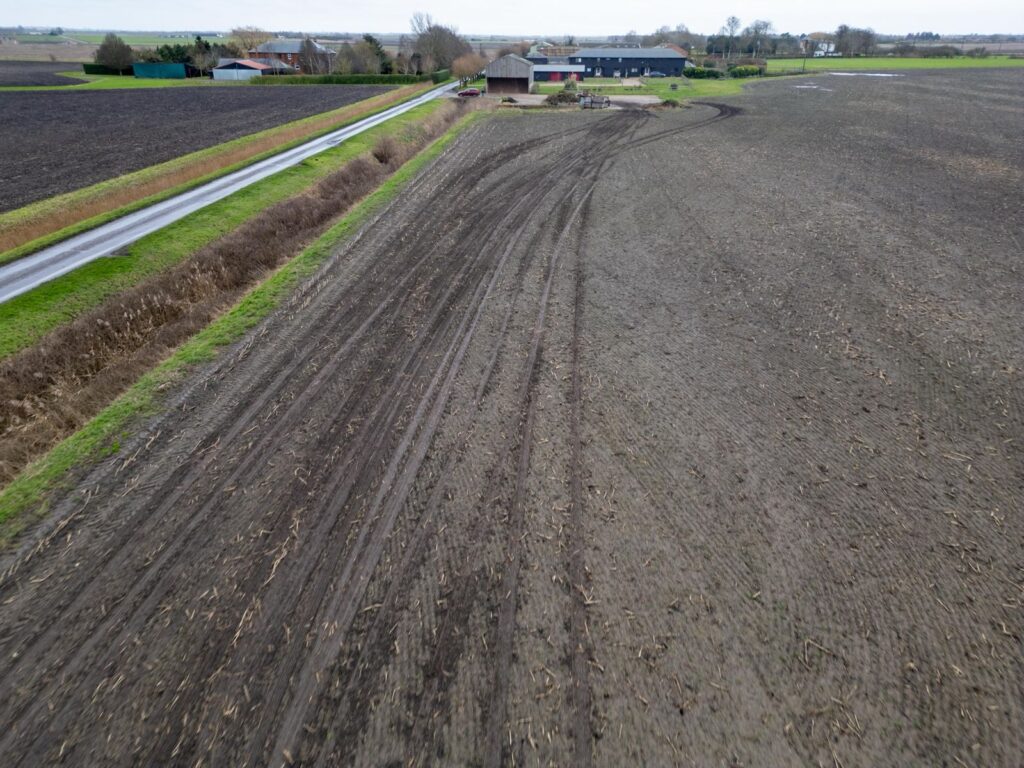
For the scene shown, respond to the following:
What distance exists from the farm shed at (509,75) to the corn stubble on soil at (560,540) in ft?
198

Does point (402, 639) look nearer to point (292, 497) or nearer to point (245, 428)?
point (292, 497)

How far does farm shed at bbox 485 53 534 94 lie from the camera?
63.4 m

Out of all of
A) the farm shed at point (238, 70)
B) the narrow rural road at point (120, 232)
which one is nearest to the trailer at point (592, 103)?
the narrow rural road at point (120, 232)

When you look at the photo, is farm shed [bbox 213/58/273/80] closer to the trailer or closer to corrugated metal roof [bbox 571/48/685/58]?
corrugated metal roof [bbox 571/48/685/58]

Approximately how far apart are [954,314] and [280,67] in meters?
120

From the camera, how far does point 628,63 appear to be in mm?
93312

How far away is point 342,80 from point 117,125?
52327 millimetres

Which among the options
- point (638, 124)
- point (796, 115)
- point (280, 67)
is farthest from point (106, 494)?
point (280, 67)

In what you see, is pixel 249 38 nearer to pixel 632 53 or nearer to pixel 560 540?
pixel 632 53

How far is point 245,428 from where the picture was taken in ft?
29.9

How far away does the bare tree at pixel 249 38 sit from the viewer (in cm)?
11227

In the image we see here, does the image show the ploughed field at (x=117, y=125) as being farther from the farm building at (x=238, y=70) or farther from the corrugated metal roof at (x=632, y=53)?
the corrugated metal roof at (x=632, y=53)

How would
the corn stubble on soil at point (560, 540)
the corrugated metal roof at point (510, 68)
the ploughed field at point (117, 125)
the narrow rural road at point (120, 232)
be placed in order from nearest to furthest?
the corn stubble on soil at point (560, 540) < the narrow rural road at point (120, 232) < the ploughed field at point (117, 125) < the corrugated metal roof at point (510, 68)

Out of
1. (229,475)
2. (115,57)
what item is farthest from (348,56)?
(229,475)
